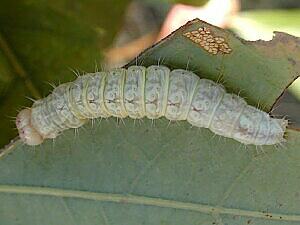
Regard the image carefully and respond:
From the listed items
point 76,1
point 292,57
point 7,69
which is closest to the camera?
point 292,57

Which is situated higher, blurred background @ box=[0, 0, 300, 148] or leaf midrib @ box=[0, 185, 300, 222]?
blurred background @ box=[0, 0, 300, 148]

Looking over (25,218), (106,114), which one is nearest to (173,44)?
(106,114)

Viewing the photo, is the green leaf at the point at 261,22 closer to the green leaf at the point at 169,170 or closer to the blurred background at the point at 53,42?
the blurred background at the point at 53,42

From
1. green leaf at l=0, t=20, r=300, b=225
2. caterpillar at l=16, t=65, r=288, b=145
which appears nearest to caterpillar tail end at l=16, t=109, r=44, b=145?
green leaf at l=0, t=20, r=300, b=225

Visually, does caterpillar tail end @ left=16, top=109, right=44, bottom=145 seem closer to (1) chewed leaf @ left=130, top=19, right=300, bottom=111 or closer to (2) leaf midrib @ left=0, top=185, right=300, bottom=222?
(2) leaf midrib @ left=0, top=185, right=300, bottom=222

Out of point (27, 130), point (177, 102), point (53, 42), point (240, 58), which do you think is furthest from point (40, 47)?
point (240, 58)

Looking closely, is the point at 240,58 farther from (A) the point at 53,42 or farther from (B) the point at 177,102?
(A) the point at 53,42

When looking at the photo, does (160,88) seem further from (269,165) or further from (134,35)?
(134,35)
